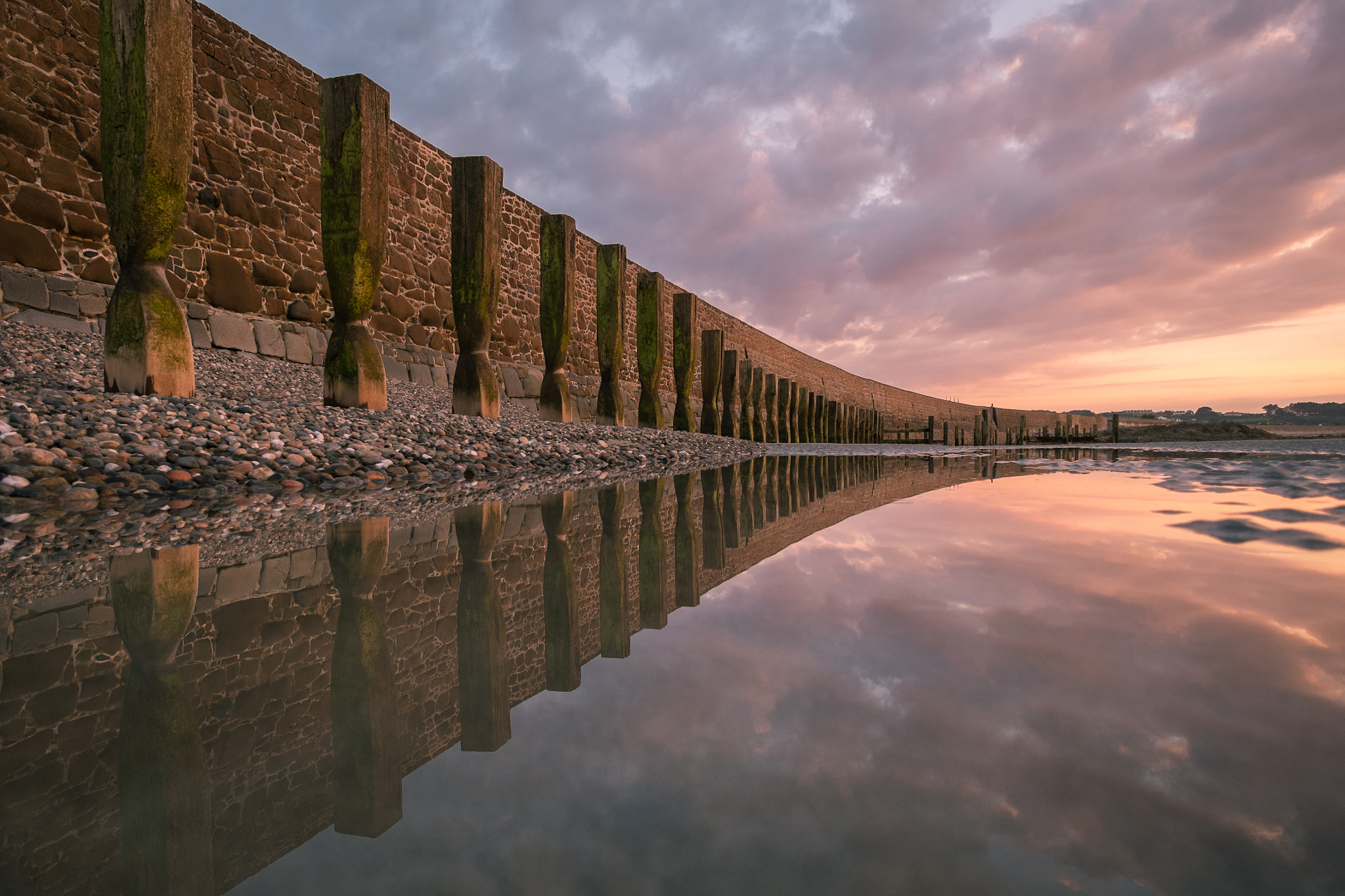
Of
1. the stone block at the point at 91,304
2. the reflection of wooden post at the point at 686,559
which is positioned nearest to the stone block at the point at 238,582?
the reflection of wooden post at the point at 686,559

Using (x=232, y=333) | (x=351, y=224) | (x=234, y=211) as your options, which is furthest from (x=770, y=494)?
(x=234, y=211)

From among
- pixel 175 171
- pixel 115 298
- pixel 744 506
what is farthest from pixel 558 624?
pixel 175 171

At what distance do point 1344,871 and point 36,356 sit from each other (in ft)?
20.5

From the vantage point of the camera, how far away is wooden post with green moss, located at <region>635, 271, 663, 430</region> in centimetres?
919

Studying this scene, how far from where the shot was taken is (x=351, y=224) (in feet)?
16.2

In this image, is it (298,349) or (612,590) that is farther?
(298,349)

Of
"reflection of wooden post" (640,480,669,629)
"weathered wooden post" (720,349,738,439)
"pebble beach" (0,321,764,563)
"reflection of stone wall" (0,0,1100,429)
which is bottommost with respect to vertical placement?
"reflection of wooden post" (640,480,669,629)

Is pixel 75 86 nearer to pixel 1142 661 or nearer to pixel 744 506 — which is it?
pixel 744 506

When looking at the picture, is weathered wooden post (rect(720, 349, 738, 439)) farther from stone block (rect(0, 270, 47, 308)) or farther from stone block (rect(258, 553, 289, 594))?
stone block (rect(258, 553, 289, 594))

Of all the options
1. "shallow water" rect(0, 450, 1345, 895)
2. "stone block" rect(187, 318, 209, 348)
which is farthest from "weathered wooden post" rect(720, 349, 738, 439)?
"shallow water" rect(0, 450, 1345, 895)

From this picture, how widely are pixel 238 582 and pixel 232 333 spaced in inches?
268

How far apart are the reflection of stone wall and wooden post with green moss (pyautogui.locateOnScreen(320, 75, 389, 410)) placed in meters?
2.65

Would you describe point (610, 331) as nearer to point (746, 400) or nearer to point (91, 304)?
point (746, 400)

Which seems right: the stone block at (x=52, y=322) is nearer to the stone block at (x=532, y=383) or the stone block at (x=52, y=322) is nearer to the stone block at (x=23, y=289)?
the stone block at (x=23, y=289)
